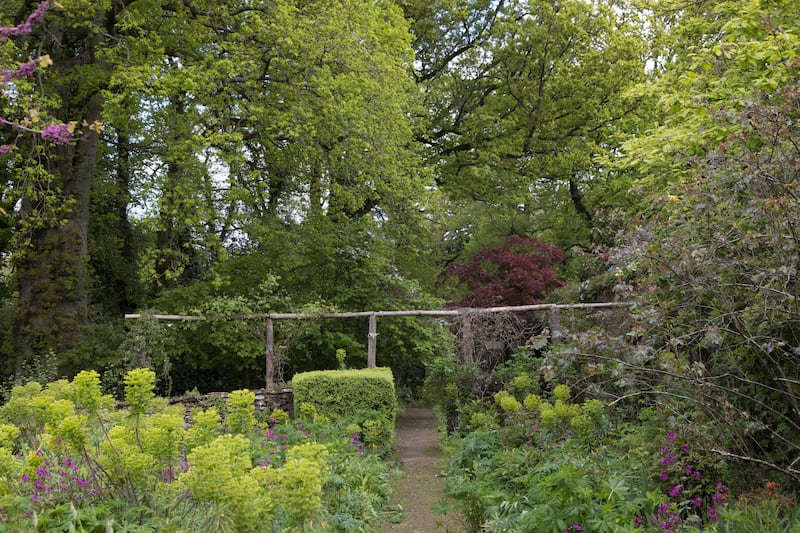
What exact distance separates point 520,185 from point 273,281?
7.40 meters

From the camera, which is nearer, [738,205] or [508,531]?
[738,205]

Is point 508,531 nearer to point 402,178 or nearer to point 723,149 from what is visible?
point 723,149

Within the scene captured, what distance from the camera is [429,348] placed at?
11305 millimetres

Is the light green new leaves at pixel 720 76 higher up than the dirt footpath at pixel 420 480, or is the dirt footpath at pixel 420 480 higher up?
the light green new leaves at pixel 720 76

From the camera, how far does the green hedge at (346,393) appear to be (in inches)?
340

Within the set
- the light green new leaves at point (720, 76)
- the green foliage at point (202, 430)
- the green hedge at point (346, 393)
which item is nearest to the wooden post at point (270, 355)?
the green hedge at point (346, 393)

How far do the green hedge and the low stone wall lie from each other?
0.94m

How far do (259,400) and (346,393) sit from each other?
5.07 feet

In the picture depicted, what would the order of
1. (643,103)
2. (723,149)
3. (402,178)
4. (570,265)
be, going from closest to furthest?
(723,149), (402,178), (643,103), (570,265)

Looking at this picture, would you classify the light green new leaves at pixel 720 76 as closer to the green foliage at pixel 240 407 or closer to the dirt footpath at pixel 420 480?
the green foliage at pixel 240 407

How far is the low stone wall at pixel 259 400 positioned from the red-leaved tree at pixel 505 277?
453 centimetres

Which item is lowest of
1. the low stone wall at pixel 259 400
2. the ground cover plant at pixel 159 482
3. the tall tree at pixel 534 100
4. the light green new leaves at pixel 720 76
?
the low stone wall at pixel 259 400

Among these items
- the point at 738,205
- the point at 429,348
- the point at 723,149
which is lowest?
the point at 429,348

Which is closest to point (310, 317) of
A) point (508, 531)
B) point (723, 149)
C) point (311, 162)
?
point (311, 162)
